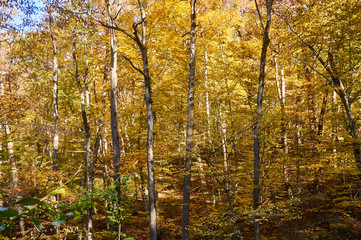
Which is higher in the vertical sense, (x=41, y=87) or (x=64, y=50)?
(x=64, y=50)

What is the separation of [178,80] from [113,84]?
3.65 metres

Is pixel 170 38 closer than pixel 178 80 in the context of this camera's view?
Yes

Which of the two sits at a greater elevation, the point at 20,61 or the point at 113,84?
the point at 20,61

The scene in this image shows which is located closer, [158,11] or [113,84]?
[113,84]

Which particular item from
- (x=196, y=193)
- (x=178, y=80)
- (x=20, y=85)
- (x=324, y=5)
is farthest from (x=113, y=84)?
(x=196, y=193)

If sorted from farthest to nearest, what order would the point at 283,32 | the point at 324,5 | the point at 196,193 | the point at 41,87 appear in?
1. the point at 196,193
2. the point at 41,87
3. the point at 283,32
4. the point at 324,5

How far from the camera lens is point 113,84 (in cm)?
783

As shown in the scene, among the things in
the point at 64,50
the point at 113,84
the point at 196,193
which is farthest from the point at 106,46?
the point at 196,193

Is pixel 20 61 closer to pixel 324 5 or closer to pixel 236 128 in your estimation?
pixel 236 128

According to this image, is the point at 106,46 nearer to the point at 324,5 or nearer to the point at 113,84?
the point at 113,84

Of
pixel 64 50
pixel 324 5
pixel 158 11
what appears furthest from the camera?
pixel 64 50

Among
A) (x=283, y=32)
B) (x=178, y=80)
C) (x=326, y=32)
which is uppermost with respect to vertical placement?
(x=283, y=32)

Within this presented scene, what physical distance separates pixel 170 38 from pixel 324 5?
6.07m

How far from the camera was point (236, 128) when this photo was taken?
7668 millimetres
